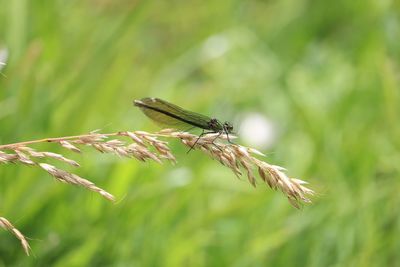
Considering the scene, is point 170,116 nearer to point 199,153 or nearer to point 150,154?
point 150,154

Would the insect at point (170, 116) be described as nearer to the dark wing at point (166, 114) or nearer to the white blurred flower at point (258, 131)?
the dark wing at point (166, 114)

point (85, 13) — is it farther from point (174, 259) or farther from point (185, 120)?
point (185, 120)

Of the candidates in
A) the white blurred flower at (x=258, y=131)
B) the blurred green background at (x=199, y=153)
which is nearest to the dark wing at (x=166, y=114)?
the blurred green background at (x=199, y=153)

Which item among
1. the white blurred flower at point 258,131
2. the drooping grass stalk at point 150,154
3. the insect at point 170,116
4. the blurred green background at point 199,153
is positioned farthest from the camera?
the white blurred flower at point 258,131

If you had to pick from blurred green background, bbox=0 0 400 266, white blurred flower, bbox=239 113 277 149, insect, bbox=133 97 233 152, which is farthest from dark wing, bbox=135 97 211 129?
white blurred flower, bbox=239 113 277 149

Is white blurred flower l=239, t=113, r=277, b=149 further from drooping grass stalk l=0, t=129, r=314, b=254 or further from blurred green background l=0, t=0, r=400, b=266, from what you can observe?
drooping grass stalk l=0, t=129, r=314, b=254

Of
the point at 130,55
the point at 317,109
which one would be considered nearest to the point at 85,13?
the point at 130,55
